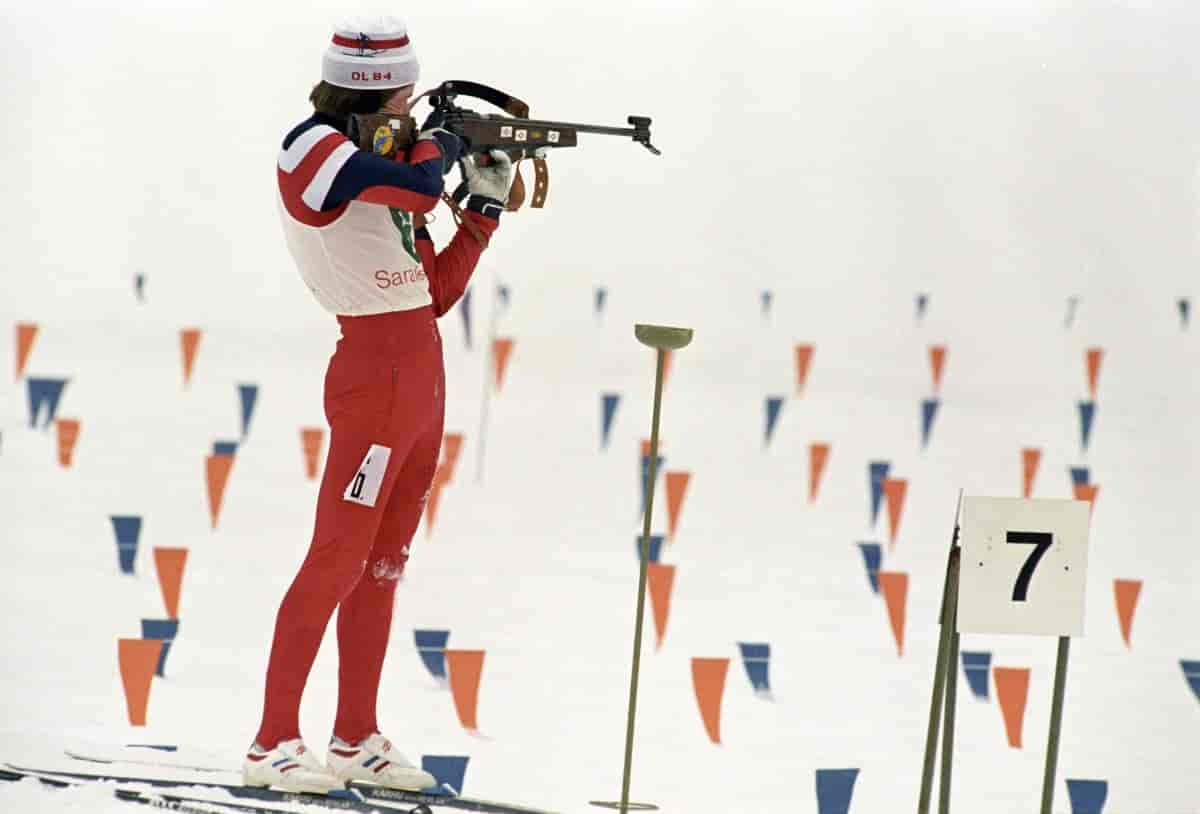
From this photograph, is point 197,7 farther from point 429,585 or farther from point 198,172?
point 429,585

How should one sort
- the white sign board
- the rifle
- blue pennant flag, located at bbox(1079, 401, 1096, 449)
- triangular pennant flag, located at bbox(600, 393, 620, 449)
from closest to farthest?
the white sign board → the rifle → triangular pennant flag, located at bbox(600, 393, 620, 449) → blue pennant flag, located at bbox(1079, 401, 1096, 449)

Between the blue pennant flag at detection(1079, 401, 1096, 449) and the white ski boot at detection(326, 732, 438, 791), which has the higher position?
the blue pennant flag at detection(1079, 401, 1096, 449)

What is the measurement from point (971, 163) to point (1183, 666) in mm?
6256

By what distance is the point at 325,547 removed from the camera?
283cm

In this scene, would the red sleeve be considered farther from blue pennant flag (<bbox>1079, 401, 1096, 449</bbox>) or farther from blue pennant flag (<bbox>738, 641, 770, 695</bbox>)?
blue pennant flag (<bbox>1079, 401, 1096, 449</bbox>)

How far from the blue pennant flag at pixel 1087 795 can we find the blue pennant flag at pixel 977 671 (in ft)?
2.43

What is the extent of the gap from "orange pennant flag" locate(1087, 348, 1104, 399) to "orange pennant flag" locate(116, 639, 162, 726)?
563cm

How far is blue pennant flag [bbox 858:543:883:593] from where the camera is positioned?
5250 mm

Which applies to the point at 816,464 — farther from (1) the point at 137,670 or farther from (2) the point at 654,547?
(1) the point at 137,670

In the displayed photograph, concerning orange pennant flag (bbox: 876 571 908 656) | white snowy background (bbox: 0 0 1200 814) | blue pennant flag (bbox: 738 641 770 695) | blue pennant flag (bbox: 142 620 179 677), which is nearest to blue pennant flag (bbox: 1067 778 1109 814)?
white snowy background (bbox: 0 0 1200 814)

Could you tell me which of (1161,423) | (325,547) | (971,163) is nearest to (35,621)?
(325,547)

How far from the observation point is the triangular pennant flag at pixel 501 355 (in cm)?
820

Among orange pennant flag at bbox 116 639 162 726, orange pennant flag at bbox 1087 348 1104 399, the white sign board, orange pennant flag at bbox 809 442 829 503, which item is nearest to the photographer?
the white sign board

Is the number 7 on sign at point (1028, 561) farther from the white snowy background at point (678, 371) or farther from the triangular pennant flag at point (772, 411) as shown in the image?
the triangular pennant flag at point (772, 411)
